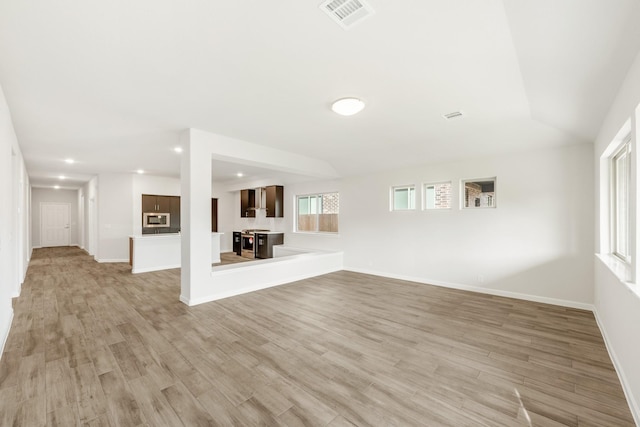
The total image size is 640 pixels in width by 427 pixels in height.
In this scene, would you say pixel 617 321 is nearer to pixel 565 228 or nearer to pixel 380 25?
pixel 565 228

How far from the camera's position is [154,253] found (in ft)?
22.4

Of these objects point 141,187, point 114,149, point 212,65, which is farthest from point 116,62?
point 141,187

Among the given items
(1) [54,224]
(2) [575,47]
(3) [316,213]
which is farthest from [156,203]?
(2) [575,47]

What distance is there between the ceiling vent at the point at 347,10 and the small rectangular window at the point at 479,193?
14.1 feet

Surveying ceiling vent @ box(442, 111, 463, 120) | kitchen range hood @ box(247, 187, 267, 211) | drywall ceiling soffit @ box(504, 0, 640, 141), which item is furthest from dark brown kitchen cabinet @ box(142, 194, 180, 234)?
drywall ceiling soffit @ box(504, 0, 640, 141)

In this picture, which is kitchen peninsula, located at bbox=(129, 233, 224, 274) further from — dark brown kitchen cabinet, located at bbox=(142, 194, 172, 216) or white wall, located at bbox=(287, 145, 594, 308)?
white wall, located at bbox=(287, 145, 594, 308)

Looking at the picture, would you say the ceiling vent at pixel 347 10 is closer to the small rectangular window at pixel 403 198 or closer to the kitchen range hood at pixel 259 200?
the small rectangular window at pixel 403 198

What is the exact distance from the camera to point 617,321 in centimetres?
251

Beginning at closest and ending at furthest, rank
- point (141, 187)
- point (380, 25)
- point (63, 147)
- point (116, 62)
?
1. point (380, 25)
2. point (116, 62)
3. point (63, 147)
4. point (141, 187)

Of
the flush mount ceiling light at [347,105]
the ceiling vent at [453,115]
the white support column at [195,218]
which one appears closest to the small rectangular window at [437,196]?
the ceiling vent at [453,115]

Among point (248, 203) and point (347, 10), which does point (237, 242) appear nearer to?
point (248, 203)

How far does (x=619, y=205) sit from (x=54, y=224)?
17.1 meters

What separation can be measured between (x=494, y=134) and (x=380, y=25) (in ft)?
10.4

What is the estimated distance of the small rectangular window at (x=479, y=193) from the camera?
16.4 feet
